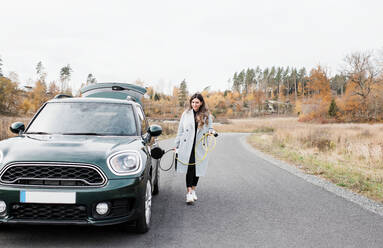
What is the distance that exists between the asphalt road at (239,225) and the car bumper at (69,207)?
36cm

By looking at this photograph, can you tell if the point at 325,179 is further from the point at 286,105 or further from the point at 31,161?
the point at 286,105

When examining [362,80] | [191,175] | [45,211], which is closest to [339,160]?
[191,175]

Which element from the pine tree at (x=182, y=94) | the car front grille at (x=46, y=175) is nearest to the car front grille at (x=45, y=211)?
the car front grille at (x=46, y=175)

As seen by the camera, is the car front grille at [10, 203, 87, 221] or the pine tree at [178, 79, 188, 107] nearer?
the car front grille at [10, 203, 87, 221]

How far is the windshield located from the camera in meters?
4.55

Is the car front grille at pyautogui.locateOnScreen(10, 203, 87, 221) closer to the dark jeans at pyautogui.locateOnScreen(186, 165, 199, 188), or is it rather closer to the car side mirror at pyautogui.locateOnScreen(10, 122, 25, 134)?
the car side mirror at pyautogui.locateOnScreen(10, 122, 25, 134)

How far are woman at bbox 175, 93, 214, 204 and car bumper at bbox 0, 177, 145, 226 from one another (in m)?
2.40

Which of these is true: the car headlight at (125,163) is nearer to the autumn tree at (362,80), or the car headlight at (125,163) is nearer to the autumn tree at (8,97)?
the autumn tree at (362,80)

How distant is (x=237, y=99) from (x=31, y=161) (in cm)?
13309

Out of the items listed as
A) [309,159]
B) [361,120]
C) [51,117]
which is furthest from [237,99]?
[51,117]

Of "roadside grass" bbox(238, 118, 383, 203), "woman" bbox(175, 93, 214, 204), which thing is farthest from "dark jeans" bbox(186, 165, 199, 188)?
"roadside grass" bbox(238, 118, 383, 203)

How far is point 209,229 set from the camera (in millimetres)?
4305

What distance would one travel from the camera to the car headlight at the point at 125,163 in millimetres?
3600

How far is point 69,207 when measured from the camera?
132 inches
